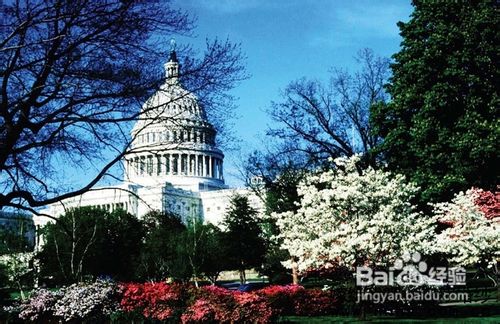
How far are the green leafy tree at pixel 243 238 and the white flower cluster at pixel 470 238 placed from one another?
35854 mm

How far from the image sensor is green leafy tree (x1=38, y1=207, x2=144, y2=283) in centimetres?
5531

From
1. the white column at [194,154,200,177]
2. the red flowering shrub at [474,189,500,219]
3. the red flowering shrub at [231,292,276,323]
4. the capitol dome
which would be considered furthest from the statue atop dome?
the white column at [194,154,200,177]

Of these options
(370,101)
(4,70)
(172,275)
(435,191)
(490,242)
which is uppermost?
(370,101)

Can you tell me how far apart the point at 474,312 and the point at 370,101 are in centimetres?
1856

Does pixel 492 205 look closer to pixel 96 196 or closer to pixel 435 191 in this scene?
pixel 435 191

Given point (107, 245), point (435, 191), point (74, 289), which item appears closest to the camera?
point (74, 289)

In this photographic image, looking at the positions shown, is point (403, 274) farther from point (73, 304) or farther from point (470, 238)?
point (73, 304)

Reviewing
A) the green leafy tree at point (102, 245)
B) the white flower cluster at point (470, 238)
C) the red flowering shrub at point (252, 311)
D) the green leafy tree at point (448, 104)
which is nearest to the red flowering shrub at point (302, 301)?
the red flowering shrub at point (252, 311)

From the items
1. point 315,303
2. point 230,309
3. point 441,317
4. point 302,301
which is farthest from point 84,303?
point 441,317

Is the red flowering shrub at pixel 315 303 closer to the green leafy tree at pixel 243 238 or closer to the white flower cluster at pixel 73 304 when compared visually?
the white flower cluster at pixel 73 304

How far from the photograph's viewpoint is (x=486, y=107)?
1075 inches

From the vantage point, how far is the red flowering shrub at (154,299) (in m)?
19.3

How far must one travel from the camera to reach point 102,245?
60094 millimetres

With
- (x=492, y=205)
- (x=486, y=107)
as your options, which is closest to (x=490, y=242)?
(x=492, y=205)
